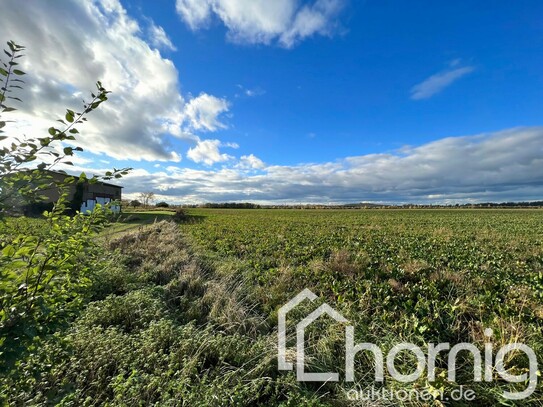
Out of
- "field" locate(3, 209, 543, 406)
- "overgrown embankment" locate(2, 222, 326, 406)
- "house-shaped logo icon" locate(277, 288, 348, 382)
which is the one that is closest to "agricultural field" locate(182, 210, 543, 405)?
"field" locate(3, 209, 543, 406)

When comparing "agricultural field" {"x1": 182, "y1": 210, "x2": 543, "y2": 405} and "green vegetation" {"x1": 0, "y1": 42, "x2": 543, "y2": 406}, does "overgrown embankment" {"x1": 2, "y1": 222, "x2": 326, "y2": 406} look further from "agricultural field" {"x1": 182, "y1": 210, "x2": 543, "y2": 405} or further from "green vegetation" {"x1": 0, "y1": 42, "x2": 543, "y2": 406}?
"agricultural field" {"x1": 182, "y1": 210, "x2": 543, "y2": 405}

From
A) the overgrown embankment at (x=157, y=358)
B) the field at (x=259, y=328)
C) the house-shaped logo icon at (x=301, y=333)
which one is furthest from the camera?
the house-shaped logo icon at (x=301, y=333)

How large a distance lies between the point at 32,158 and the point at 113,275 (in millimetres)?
6177

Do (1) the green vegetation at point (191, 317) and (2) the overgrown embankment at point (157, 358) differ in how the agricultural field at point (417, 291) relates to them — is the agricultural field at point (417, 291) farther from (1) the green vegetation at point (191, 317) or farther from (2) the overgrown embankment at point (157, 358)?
(2) the overgrown embankment at point (157, 358)

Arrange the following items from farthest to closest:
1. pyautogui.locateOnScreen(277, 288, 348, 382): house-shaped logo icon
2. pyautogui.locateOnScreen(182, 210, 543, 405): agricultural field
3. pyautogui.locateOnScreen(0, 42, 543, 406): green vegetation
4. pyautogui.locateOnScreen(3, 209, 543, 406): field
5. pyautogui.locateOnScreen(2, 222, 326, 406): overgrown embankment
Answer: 1. pyautogui.locateOnScreen(182, 210, 543, 405): agricultural field
2. pyautogui.locateOnScreen(277, 288, 348, 382): house-shaped logo icon
3. pyautogui.locateOnScreen(3, 209, 543, 406): field
4. pyautogui.locateOnScreen(2, 222, 326, 406): overgrown embankment
5. pyautogui.locateOnScreen(0, 42, 543, 406): green vegetation

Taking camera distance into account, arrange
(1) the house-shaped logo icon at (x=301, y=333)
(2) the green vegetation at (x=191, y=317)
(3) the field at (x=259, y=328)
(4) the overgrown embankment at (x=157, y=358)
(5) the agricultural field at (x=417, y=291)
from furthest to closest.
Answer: (5) the agricultural field at (x=417, y=291), (1) the house-shaped logo icon at (x=301, y=333), (3) the field at (x=259, y=328), (4) the overgrown embankment at (x=157, y=358), (2) the green vegetation at (x=191, y=317)

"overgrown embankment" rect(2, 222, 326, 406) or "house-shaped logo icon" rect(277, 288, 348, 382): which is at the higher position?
"overgrown embankment" rect(2, 222, 326, 406)

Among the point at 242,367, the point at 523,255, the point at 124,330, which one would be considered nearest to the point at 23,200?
the point at 242,367

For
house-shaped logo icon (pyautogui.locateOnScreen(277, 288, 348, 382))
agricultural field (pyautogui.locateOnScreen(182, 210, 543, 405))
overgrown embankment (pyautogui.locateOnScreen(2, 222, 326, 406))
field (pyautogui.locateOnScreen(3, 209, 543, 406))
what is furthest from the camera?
agricultural field (pyautogui.locateOnScreen(182, 210, 543, 405))

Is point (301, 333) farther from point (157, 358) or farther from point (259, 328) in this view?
point (157, 358)

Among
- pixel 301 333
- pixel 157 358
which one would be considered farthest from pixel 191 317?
pixel 301 333

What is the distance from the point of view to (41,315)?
201 centimetres

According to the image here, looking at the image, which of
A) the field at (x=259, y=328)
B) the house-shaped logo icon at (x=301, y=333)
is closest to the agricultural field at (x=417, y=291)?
the field at (x=259, y=328)

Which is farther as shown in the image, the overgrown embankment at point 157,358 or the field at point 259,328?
the field at point 259,328
